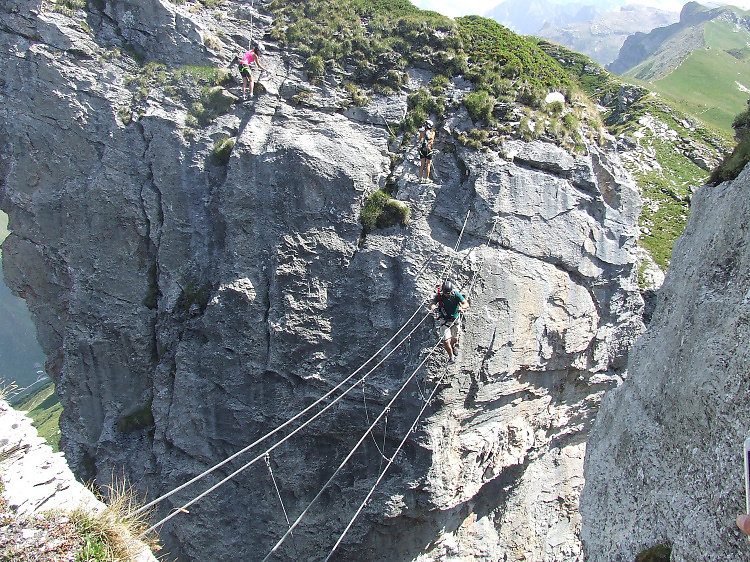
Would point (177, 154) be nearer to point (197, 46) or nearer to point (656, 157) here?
point (197, 46)

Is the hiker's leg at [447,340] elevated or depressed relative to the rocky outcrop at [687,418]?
depressed

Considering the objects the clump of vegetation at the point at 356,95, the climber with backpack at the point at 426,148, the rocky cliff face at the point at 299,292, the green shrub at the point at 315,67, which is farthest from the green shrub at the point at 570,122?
the green shrub at the point at 315,67

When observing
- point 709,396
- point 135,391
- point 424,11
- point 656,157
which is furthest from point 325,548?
point 656,157

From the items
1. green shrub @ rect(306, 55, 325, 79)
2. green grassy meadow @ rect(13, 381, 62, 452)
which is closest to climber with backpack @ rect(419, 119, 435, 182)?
green shrub @ rect(306, 55, 325, 79)

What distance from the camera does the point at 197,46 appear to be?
21.2 m

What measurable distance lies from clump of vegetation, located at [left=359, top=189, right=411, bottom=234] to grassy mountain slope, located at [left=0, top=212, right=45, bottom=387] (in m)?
162

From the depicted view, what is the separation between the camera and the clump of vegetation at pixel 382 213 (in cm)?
1756

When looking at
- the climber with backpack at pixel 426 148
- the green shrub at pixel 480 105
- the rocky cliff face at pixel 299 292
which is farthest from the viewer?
the green shrub at pixel 480 105

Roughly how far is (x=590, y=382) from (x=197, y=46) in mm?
22737

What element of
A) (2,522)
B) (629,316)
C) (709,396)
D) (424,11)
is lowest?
(2,522)

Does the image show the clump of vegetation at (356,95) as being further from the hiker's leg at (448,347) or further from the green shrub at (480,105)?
the hiker's leg at (448,347)

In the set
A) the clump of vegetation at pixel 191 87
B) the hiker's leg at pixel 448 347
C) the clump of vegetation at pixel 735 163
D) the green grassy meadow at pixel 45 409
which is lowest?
the green grassy meadow at pixel 45 409

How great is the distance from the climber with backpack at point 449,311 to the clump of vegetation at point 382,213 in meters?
3.53

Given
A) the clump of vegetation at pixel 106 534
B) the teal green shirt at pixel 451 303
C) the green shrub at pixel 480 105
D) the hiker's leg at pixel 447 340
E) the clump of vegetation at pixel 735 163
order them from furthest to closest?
the green shrub at pixel 480 105 → the hiker's leg at pixel 447 340 → the teal green shirt at pixel 451 303 → the clump of vegetation at pixel 735 163 → the clump of vegetation at pixel 106 534
